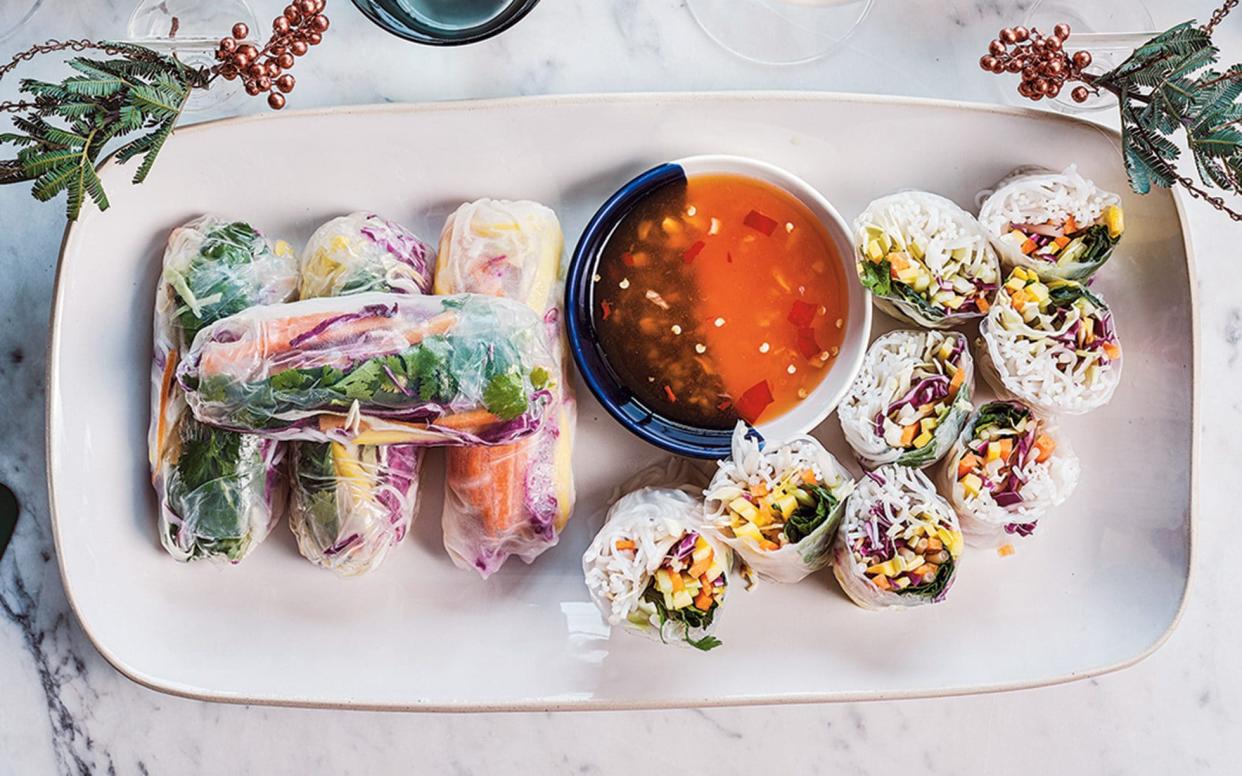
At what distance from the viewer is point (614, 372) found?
6.10ft

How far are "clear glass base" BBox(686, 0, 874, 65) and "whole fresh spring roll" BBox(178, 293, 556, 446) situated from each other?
708mm

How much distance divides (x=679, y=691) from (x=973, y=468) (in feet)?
2.10

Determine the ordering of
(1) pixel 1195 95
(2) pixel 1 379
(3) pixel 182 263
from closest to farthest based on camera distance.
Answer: (1) pixel 1195 95 → (3) pixel 182 263 → (2) pixel 1 379

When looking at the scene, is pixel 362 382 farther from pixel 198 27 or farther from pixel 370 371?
pixel 198 27

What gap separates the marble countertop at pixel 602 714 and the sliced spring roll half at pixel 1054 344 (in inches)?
17.2

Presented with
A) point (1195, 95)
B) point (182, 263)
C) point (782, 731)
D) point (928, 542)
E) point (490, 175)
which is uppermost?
point (1195, 95)

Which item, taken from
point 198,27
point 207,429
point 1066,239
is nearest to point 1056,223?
point 1066,239

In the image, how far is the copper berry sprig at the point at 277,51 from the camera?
1729mm

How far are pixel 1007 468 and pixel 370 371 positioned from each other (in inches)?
41.5

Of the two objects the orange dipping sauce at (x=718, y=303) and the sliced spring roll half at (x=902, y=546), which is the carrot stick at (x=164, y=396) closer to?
the orange dipping sauce at (x=718, y=303)

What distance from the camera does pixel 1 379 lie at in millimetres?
2045

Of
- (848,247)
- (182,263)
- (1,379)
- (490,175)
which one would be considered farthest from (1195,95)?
(1,379)

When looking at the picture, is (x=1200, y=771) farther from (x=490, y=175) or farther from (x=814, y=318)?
(x=490, y=175)

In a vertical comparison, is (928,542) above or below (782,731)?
above
